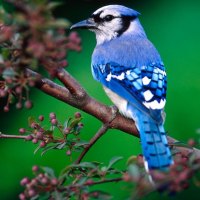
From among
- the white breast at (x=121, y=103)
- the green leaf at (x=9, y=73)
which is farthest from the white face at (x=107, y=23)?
the green leaf at (x=9, y=73)

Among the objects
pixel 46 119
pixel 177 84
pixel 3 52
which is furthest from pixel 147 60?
pixel 3 52

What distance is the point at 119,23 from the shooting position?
249 centimetres

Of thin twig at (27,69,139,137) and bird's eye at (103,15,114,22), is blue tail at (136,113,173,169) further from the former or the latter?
bird's eye at (103,15,114,22)

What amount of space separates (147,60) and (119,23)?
36 centimetres

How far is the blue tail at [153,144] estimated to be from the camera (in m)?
1.49

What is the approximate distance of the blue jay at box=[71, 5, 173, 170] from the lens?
5.52 feet

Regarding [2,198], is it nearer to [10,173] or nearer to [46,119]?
[10,173]

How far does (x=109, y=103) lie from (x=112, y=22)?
1.07ft

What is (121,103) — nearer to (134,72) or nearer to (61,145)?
(134,72)

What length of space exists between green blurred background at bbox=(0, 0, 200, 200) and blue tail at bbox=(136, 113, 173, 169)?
523mm

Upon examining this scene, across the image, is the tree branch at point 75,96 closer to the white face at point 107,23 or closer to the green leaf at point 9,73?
the green leaf at point 9,73

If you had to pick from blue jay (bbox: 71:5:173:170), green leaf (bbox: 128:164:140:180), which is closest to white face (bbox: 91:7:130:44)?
blue jay (bbox: 71:5:173:170)

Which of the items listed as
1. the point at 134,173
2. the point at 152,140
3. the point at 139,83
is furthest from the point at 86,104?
the point at 134,173

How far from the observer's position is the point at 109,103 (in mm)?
2416
